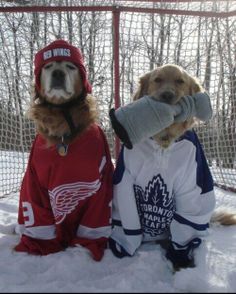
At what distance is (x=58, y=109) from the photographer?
2.70m

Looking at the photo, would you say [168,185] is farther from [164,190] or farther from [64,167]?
[64,167]

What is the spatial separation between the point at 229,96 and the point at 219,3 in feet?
3.40

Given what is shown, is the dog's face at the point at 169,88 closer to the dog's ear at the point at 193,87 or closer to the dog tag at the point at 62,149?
the dog's ear at the point at 193,87

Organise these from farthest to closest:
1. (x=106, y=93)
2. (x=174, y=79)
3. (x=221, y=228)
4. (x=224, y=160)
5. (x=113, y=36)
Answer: (x=224, y=160) → (x=106, y=93) → (x=113, y=36) → (x=221, y=228) → (x=174, y=79)

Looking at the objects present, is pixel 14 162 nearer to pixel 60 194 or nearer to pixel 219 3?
pixel 60 194

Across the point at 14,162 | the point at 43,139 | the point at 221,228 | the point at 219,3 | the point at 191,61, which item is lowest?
the point at 221,228

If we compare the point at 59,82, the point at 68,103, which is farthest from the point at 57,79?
the point at 68,103

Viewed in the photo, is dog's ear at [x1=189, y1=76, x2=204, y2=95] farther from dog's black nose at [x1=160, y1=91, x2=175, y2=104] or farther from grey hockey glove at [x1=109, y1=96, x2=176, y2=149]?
grey hockey glove at [x1=109, y1=96, x2=176, y2=149]

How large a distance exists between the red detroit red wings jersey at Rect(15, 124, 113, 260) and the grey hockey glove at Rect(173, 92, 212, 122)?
0.58 meters

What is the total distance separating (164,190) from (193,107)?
0.53 meters

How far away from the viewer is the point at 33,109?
2.74m

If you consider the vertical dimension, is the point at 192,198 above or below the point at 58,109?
below

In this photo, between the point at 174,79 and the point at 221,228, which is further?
the point at 221,228

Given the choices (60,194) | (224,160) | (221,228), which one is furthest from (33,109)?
(224,160)
